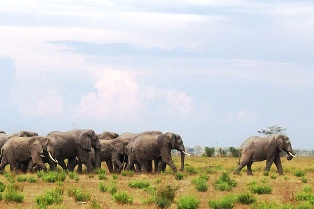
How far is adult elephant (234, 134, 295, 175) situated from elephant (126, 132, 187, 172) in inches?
146

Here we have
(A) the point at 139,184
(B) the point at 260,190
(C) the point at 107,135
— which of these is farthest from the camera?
(C) the point at 107,135

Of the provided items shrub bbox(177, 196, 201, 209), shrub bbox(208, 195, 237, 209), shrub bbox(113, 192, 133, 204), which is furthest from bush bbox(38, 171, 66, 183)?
shrub bbox(208, 195, 237, 209)

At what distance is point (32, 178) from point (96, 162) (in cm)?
918

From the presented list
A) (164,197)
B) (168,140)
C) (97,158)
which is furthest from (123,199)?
(97,158)

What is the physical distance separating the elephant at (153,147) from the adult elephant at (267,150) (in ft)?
12.1

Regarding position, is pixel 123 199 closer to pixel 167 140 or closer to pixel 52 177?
pixel 52 177

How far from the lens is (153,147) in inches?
1372

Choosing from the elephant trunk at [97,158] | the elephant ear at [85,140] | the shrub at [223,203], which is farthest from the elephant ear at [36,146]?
the shrub at [223,203]

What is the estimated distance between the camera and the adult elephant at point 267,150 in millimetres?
35750

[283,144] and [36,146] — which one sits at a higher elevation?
[283,144]

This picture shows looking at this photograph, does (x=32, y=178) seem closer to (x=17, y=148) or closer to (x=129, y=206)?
(x=17, y=148)

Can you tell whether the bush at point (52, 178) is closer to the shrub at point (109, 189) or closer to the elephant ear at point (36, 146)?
the shrub at point (109, 189)

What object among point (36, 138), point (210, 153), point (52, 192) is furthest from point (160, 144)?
point (210, 153)

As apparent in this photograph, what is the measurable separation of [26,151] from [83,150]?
3413mm
